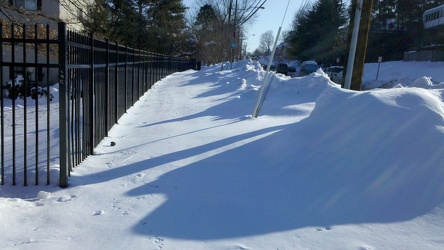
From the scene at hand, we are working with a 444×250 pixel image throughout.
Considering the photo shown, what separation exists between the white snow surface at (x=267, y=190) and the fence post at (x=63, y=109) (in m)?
0.23

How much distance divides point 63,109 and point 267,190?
2564 mm

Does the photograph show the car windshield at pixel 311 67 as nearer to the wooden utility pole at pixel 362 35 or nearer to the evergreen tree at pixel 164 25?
the evergreen tree at pixel 164 25

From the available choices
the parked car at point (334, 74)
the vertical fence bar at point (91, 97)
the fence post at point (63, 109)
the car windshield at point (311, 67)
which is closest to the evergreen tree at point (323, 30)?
the car windshield at point (311, 67)

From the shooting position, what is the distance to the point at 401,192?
507cm

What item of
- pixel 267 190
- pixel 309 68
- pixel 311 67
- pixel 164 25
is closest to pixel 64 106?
pixel 267 190

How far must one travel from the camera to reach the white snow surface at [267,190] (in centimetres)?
419

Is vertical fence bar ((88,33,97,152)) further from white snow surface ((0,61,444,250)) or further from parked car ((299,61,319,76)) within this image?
parked car ((299,61,319,76))

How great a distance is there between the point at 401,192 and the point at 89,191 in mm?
3443

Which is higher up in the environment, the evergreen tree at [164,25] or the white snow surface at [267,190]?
the evergreen tree at [164,25]

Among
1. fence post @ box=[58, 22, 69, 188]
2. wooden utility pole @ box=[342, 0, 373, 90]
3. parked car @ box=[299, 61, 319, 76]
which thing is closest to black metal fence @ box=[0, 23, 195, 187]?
fence post @ box=[58, 22, 69, 188]

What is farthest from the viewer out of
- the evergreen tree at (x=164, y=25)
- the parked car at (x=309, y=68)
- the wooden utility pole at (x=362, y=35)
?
the evergreen tree at (x=164, y=25)

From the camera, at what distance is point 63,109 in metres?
5.50

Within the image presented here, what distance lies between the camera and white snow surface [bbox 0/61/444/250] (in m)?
4.19

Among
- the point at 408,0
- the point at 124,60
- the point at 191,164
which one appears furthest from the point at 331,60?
the point at 191,164
